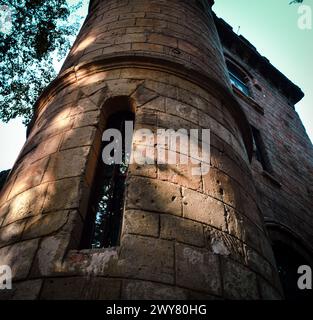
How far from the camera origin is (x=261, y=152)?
311 inches

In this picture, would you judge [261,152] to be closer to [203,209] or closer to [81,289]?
[203,209]

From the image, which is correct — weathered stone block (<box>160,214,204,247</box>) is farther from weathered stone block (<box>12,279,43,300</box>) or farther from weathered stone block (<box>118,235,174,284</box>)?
weathered stone block (<box>12,279,43,300</box>)

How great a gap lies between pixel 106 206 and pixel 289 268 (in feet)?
14.0

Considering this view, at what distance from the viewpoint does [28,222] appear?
7.63 feet

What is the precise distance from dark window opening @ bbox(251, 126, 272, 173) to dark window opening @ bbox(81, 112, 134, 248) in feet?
16.9

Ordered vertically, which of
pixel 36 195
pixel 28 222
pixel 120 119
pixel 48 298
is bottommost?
pixel 48 298

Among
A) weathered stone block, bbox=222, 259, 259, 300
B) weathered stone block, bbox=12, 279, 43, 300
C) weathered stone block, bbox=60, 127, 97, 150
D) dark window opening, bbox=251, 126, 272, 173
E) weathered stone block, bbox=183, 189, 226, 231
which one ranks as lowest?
weathered stone block, bbox=12, 279, 43, 300

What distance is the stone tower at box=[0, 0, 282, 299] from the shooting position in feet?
6.47

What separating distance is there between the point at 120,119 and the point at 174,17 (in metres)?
2.50

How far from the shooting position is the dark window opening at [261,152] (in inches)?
295

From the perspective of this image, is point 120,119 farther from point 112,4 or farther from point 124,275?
point 112,4

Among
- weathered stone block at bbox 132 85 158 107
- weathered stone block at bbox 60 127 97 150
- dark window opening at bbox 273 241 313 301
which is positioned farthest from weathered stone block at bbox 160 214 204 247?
dark window opening at bbox 273 241 313 301
